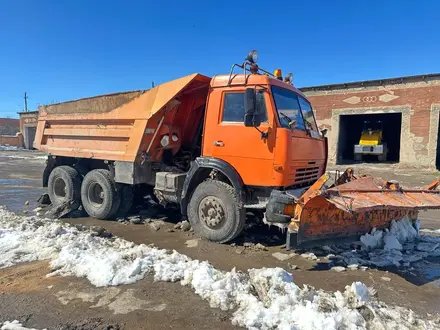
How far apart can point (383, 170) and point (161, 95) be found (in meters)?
16.7

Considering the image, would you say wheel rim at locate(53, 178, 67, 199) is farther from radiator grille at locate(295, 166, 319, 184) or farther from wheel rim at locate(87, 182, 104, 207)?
radiator grille at locate(295, 166, 319, 184)

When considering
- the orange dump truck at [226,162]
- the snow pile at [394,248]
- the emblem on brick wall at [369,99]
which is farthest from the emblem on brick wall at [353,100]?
the snow pile at [394,248]

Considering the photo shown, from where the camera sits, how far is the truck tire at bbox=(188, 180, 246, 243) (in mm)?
5223

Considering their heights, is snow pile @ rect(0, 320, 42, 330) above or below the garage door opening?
below

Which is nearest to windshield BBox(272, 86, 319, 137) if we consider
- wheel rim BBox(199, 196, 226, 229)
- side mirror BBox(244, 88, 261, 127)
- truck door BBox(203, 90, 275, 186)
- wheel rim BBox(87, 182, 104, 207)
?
truck door BBox(203, 90, 275, 186)

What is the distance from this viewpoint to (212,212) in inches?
215

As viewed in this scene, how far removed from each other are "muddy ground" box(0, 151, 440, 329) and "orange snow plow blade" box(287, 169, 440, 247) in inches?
19.3

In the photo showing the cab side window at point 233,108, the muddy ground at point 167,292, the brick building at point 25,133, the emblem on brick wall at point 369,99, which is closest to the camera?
the muddy ground at point 167,292

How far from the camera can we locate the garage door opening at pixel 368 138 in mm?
21516

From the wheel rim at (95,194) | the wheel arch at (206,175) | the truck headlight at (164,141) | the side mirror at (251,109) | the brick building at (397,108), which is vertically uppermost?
the brick building at (397,108)

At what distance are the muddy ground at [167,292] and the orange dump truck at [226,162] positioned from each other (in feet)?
1.49

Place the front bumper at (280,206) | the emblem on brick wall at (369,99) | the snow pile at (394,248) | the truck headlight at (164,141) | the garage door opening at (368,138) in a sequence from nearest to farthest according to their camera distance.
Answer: the front bumper at (280,206) < the snow pile at (394,248) < the truck headlight at (164,141) < the emblem on brick wall at (369,99) < the garage door opening at (368,138)

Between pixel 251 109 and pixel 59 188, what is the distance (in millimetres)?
5530

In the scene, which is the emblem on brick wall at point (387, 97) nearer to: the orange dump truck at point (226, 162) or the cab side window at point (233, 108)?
the orange dump truck at point (226, 162)
